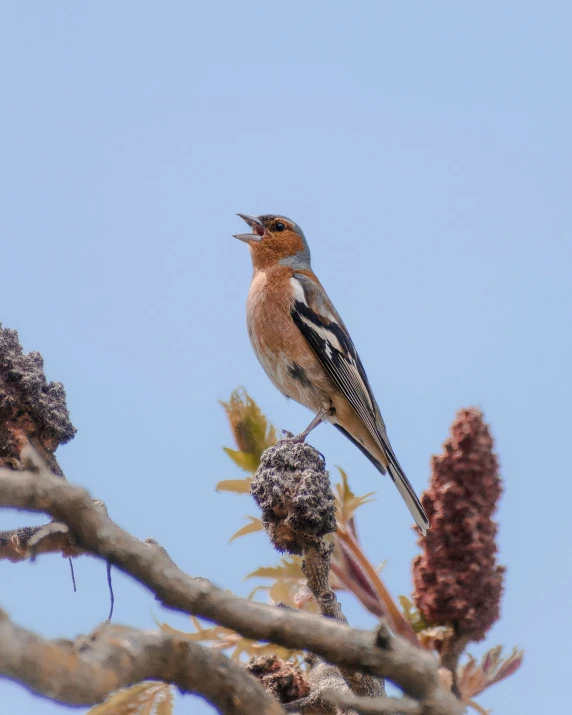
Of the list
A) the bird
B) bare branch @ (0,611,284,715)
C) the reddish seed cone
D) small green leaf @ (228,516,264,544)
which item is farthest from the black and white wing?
bare branch @ (0,611,284,715)

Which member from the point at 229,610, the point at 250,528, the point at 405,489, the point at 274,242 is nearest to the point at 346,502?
the point at 250,528

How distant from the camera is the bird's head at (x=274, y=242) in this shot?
9516 millimetres

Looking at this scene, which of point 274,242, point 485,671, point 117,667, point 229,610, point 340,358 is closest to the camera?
point 117,667

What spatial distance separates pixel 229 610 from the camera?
7.14 ft

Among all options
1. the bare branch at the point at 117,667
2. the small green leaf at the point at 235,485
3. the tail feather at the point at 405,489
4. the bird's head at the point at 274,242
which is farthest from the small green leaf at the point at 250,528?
the bird's head at the point at 274,242

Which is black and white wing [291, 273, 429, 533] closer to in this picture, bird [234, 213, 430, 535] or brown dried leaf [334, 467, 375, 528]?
bird [234, 213, 430, 535]

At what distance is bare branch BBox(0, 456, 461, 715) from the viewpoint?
2053 mm

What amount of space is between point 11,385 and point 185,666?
201cm

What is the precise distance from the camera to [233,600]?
2.18 m

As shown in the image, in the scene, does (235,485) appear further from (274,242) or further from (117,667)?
(274,242)

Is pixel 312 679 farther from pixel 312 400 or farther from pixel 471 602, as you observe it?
pixel 312 400

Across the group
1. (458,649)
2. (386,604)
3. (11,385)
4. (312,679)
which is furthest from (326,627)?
(11,385)

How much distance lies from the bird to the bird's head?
0.39 m

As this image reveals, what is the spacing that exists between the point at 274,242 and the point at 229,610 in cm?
772
